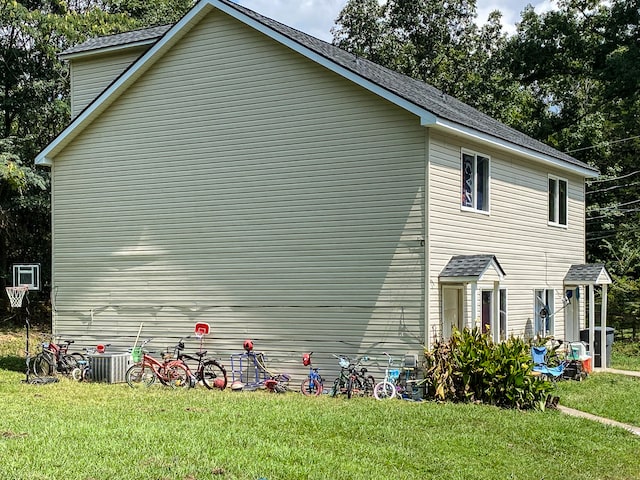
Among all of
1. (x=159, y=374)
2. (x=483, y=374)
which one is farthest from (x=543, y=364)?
(x=159, y=374)

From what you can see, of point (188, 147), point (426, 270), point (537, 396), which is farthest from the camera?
point (188, 147)

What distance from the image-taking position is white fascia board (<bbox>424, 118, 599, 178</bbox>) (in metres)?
15.2

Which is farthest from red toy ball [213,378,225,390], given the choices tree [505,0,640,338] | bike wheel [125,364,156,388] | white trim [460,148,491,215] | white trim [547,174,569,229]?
tree [505,0,640,338]

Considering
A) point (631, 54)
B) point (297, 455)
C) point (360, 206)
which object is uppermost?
point (631, 54)

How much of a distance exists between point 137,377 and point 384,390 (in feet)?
17.5

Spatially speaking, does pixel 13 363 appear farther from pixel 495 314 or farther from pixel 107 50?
pixel 495 314

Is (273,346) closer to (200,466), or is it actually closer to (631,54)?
(200,466)

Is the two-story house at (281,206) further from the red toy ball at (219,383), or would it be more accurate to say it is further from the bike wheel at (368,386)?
the red toy ball at (219,383)

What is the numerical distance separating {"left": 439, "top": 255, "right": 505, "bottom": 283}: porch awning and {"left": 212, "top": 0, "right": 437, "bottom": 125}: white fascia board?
3.08 meters

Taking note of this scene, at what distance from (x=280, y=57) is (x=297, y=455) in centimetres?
1002

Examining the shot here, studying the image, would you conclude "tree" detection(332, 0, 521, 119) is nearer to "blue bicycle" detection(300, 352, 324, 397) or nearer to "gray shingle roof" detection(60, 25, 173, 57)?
A: "gray shingle roof" detection(60, 25, 173, 57)

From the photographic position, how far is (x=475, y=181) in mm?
17156

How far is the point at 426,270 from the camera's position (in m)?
Answer: 15.3

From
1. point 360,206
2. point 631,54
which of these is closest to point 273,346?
point 360,206
